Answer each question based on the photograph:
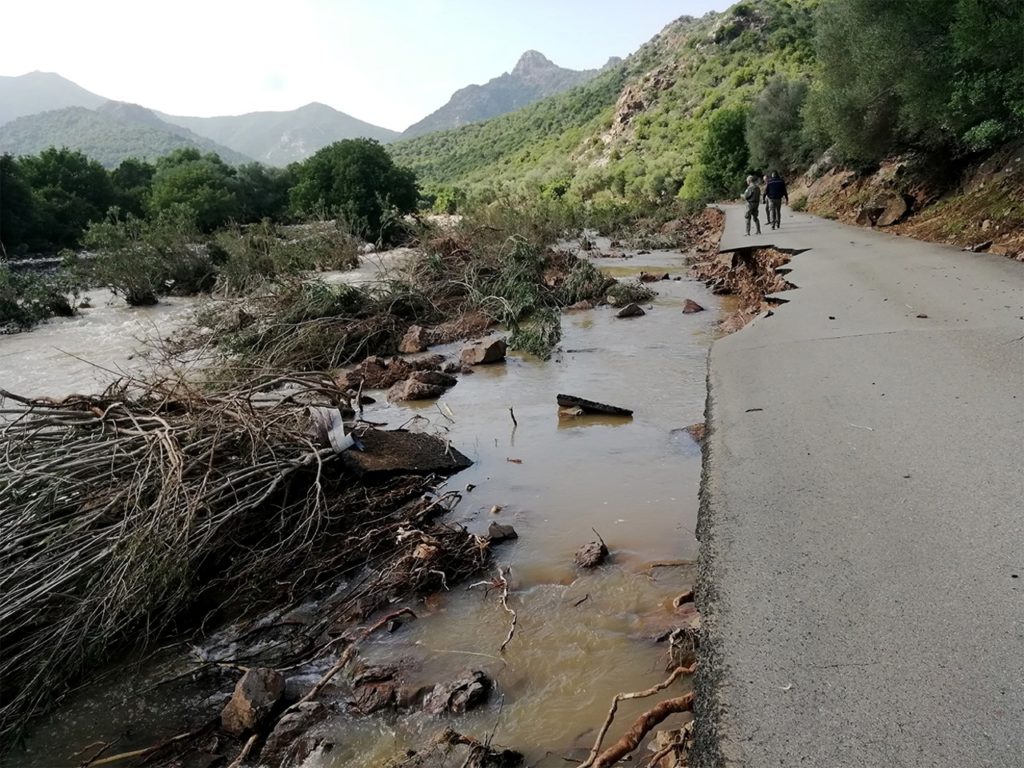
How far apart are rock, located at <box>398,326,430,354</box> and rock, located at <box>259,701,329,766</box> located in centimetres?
895

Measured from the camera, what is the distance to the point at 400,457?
20.0 feet

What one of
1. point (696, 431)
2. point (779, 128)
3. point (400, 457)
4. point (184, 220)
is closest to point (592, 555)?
point (400, 457)

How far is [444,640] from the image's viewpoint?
3.90 meters

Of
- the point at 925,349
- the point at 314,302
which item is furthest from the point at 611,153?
the point at 925,349

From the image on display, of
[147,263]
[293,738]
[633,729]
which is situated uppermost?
[147,263]

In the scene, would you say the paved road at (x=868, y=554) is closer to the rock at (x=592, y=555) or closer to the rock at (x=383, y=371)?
the rock at (x=592, y=555)

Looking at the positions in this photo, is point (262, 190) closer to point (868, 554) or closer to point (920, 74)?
point (920, 74)

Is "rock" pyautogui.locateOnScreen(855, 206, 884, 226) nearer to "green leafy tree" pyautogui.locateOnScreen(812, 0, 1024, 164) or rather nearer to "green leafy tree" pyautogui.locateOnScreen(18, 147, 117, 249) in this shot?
"green leafy tree" pyautogui.locateOnScreen(812, 0, 1024, 164)

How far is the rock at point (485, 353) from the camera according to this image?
10.5 meters

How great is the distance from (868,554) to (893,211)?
16.7 metres

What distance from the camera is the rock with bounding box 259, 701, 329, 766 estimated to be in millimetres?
3123

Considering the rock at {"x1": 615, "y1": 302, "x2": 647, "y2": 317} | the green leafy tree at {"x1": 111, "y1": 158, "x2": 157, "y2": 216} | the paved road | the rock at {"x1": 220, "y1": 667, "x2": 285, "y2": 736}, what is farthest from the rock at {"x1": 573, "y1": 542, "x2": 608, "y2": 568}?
the green leafy tree at {"x1": 111, "y1": 158, "x2": 157, "y2": 216}

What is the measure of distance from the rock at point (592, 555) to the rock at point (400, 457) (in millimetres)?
1995

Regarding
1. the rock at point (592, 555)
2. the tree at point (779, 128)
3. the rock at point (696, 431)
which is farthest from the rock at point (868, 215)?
the rock at point (592, 555)
